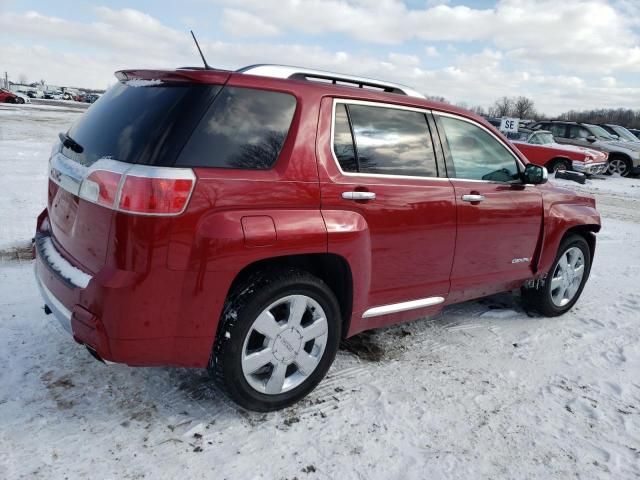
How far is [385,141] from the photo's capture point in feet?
10.3

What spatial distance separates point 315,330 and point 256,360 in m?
0.37

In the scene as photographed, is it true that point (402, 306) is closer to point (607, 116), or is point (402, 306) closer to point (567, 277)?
point (567, 277)

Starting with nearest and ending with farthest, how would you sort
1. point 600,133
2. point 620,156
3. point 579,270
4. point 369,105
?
point 369,105, point 579,270, point 620,156, point 600,133

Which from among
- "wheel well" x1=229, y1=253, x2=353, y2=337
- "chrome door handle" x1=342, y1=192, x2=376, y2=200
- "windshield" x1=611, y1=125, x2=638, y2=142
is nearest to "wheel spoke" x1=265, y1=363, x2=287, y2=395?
"wheel well" x1=229, y1=253, x2=353, y2=337

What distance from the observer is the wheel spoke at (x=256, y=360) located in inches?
104

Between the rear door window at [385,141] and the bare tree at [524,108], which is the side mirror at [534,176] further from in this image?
the bare tree at [524,108]

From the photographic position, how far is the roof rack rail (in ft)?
9.00

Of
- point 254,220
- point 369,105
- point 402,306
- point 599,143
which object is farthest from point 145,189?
point 599,143

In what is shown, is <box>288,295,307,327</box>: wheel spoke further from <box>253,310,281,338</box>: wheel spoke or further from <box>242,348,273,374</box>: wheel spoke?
<box>242,348,273,374</box>: wheel spoke

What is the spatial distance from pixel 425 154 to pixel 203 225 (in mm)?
1673

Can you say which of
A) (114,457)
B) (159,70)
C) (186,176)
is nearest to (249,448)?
(114,457)

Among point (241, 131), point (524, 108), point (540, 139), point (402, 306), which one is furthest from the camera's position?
point (524, 108)

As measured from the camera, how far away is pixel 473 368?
347 cm

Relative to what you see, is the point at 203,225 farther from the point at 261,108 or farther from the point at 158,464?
the point at 158,464
